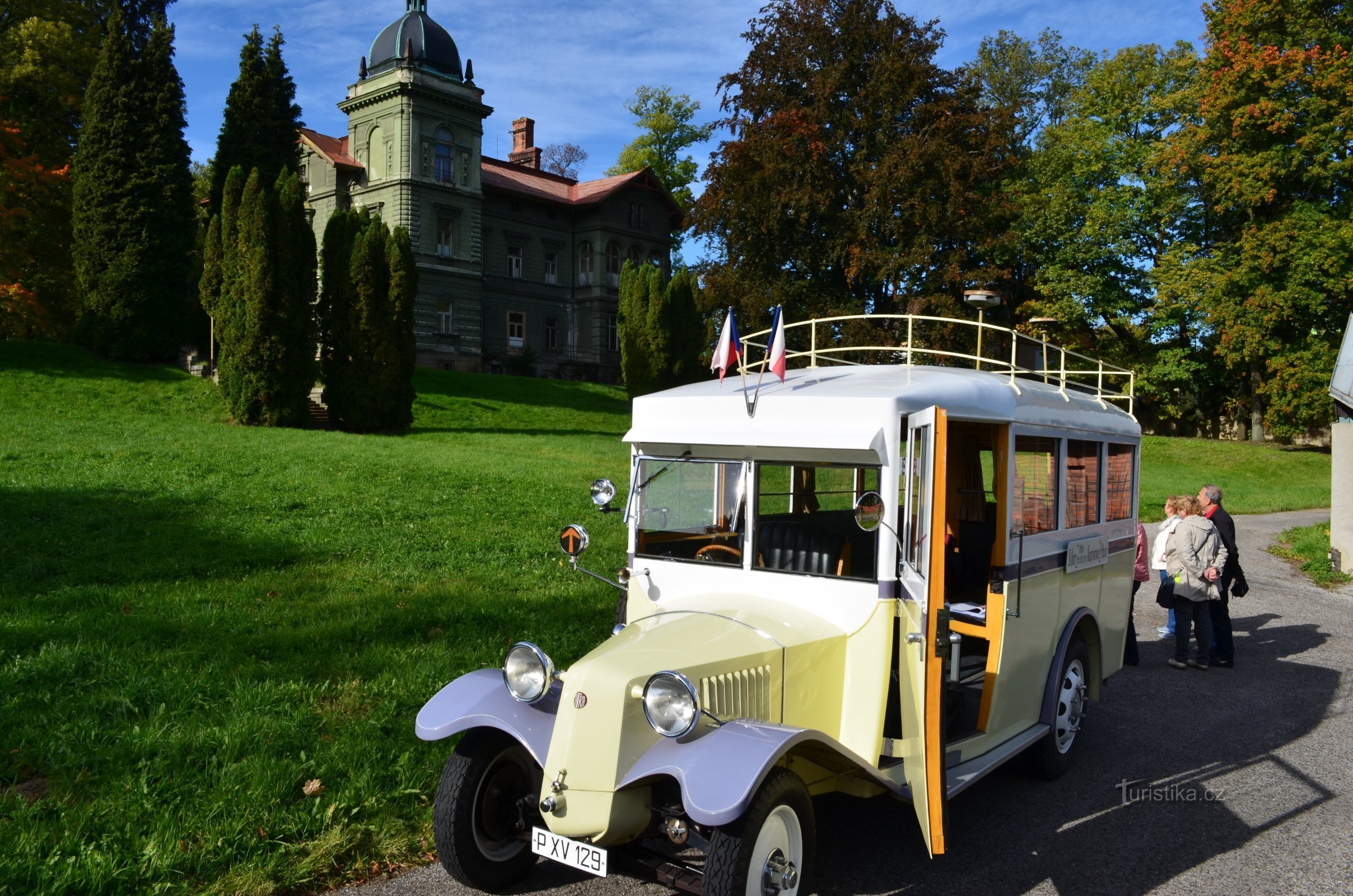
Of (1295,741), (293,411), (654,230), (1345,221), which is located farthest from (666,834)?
(654,230)

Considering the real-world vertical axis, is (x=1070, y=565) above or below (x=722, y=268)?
below

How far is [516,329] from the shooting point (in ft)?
168

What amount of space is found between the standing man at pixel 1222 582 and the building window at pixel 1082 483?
9.98 ft

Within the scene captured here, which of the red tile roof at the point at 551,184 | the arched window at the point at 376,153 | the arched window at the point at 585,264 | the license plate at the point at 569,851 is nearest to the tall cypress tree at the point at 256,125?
the arched window at the point at 376,153

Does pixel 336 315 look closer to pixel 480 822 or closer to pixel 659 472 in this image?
pixel 659 472

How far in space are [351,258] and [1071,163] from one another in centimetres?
3131

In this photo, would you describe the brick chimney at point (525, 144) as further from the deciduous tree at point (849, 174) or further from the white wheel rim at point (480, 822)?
the white wheel rim at point (480, 822)

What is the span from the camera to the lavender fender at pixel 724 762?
146 inches

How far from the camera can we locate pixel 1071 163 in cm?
4153

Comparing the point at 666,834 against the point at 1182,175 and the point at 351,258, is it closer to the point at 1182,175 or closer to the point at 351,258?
the point at 351,258

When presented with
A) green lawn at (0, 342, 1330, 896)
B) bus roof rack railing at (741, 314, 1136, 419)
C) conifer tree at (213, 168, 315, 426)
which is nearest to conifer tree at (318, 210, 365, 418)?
conifer tree at (213, 168, 315, 426)

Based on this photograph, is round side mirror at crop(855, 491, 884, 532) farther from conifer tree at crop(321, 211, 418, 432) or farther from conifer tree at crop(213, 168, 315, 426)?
conifer tree at crop(321, 211, 418, 432)

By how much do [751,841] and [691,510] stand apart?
2152 mm

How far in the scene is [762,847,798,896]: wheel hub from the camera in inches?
157
